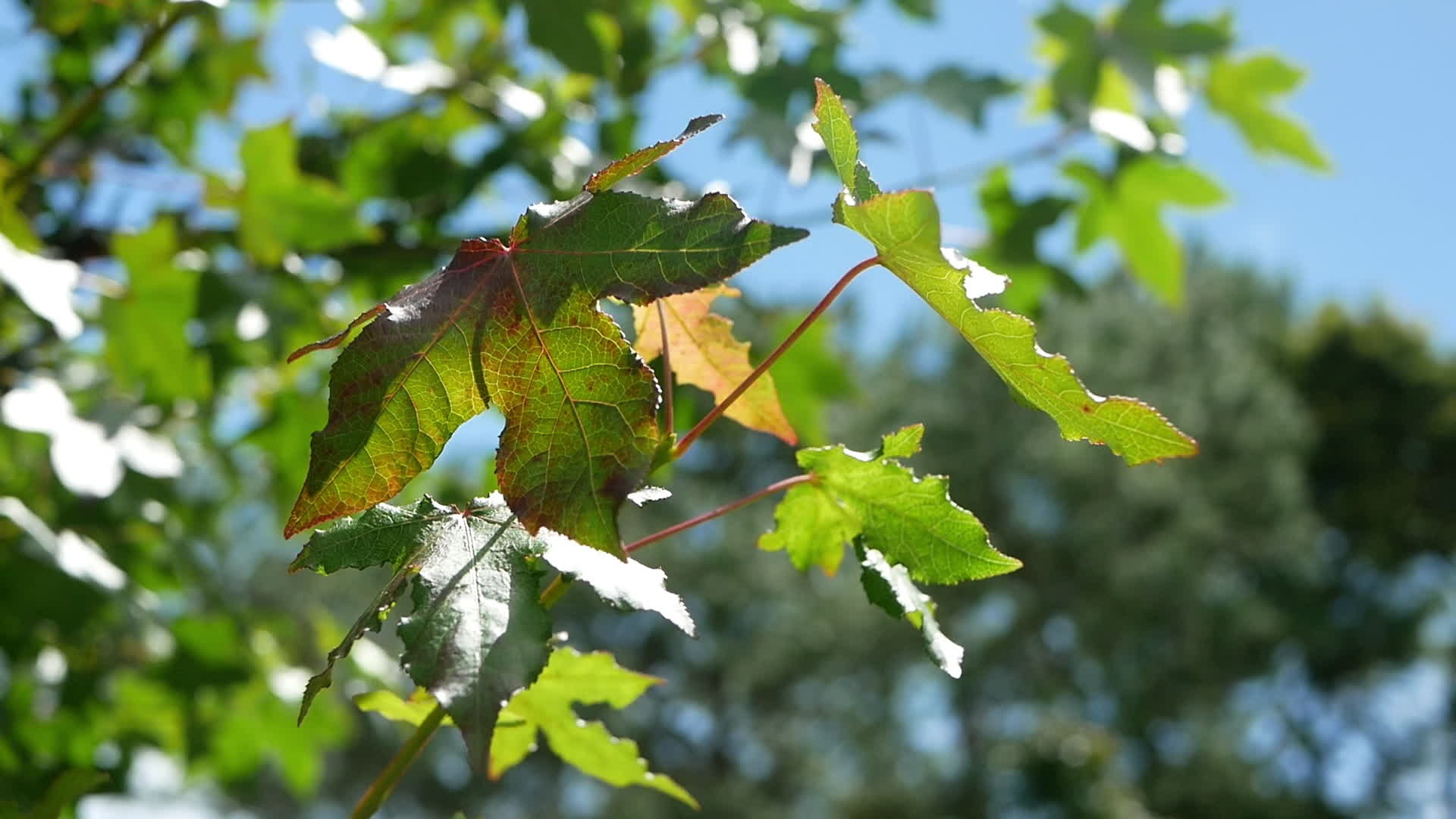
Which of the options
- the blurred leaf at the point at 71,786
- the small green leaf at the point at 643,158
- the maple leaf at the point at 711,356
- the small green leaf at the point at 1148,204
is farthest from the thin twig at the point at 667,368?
the small green leaf at the point at 1148,204

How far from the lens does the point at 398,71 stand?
1495 millimetres

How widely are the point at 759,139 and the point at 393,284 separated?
51 cm

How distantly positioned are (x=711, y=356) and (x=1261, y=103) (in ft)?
5.12

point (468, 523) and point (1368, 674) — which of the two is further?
point (1368, 674)

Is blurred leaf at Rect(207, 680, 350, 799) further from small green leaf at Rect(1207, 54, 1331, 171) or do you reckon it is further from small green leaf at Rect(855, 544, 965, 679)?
small green leaf at Rect(1207, 54, 1331, 171)

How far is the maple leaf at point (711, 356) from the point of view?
0.63m

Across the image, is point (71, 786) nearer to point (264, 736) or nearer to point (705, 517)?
point (705, 517)

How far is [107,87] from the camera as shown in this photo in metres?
1.20

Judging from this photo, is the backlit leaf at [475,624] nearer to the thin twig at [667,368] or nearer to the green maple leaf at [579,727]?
the thin twig at [667,368]

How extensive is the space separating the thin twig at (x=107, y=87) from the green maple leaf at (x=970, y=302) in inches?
35.2

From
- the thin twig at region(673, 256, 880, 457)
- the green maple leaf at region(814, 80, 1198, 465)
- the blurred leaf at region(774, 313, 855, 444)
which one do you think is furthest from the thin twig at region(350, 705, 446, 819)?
the blurred leaf at region(774, 313, 855, 444)

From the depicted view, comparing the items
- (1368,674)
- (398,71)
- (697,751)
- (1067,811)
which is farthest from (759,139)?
(1368,674)

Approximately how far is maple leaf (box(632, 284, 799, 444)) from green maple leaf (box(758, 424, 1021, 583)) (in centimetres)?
5

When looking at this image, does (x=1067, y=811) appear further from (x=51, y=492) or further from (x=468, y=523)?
(x=468, y=523)
